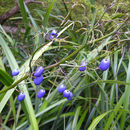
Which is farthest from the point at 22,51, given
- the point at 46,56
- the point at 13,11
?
the point at 13,11

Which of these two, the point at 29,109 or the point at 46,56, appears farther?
the point at 46,56

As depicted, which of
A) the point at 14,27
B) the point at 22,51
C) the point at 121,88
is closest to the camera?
the point at 121,88

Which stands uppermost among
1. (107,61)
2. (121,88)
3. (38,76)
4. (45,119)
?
(38,76)

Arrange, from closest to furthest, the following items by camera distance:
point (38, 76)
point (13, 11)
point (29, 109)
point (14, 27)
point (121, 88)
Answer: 1. point (38, 76)
2. point (29, 109)
3. point (121, 88)
4. point (13, 11)
5. point (14, 27)

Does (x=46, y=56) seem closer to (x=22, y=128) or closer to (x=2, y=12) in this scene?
(x=22, y=128)

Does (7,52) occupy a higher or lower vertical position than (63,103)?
higher

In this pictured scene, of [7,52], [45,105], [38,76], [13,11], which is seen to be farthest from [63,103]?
[13,11]

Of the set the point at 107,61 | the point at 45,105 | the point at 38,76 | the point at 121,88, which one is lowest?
the point at 121,88

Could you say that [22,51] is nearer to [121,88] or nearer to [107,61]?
[121,88]

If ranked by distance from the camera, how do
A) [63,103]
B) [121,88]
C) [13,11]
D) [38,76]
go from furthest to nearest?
[13,11] → [121,88] → [63,103] → [38,76]
